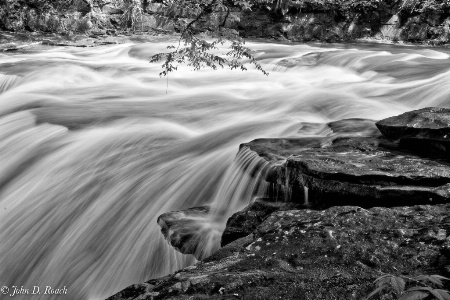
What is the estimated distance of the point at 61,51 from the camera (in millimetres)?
11391

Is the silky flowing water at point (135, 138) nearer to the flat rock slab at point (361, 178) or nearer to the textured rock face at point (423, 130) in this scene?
the flat rock slab at point (361, 178)

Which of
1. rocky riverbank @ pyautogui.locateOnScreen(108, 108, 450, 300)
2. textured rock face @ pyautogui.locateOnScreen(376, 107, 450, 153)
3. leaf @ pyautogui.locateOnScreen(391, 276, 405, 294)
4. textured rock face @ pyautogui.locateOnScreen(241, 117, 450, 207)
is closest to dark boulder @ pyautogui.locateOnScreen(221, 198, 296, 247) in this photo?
rocky riverbank @ pyautogui.locateOnScreen(108, 108, 450, 300)

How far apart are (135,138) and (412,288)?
4257 mm

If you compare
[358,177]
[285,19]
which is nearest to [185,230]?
[358,177]

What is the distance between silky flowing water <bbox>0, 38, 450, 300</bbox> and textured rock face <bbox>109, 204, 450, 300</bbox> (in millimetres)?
972

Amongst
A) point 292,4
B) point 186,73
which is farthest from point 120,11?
point 186,73

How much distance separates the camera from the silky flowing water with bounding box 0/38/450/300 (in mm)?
3615

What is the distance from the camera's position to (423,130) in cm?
349

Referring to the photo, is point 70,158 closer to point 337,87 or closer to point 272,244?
point 272,244

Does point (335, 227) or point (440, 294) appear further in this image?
point (335, 227)

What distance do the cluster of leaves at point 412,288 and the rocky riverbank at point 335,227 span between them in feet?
0.45

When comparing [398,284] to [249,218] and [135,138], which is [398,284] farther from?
[135,138]

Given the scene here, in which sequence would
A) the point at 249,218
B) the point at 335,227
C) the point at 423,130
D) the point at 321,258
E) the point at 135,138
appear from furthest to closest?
the point at 135,138
the point at 423,130
the point at 249,218
the point at 335,227
the point at 321,258

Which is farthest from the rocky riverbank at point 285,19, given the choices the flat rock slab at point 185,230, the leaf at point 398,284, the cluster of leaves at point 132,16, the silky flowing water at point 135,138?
the leaf at point 398,284
